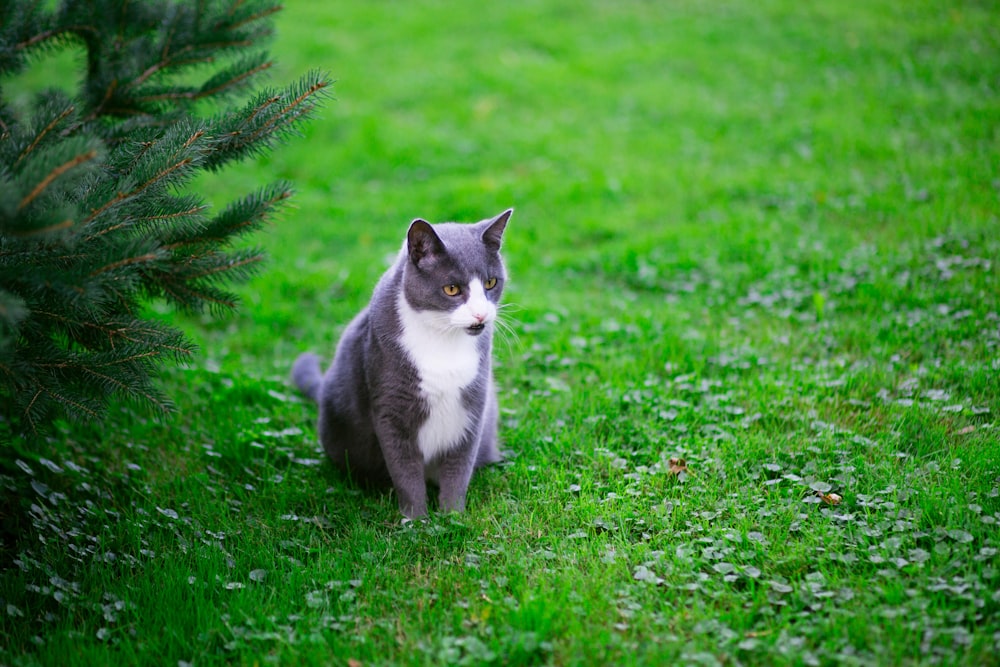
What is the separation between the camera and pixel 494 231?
3516 millimetres

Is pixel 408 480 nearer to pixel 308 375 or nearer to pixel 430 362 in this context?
pixel 430 362

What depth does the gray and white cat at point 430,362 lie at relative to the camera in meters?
3.32

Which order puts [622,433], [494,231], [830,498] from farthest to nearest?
[622,433] → [494,231] → [830,498]

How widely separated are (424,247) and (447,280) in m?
0.17

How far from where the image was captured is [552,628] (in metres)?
2.61

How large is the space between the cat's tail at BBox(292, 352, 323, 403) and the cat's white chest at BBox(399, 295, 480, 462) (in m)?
1.29

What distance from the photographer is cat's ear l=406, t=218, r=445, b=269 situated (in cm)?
327

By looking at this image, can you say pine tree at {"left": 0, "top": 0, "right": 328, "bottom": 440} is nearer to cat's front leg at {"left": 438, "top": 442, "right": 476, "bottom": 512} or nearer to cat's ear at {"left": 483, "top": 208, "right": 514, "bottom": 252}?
cat's ear at {"left": 483, "top": 208, "right": 514, "bottom": 252}

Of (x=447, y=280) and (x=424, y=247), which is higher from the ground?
(x=424, y=247)

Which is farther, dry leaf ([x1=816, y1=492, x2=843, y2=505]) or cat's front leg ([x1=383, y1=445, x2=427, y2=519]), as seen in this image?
cat's front leg ([x1=383, y1=445, x2=427, y2=519])

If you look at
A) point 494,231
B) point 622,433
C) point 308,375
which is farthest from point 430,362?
point 308,375

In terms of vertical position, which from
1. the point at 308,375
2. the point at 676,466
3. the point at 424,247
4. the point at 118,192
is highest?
the point at 118,192

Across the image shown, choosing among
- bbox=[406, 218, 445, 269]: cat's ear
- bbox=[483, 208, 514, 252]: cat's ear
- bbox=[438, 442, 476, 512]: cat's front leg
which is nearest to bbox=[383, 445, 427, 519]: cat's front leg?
bbox=[438, 442, 476, 512]: cat's front leg

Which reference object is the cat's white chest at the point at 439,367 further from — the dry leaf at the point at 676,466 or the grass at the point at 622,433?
the dry leaf at the point at 676,466
